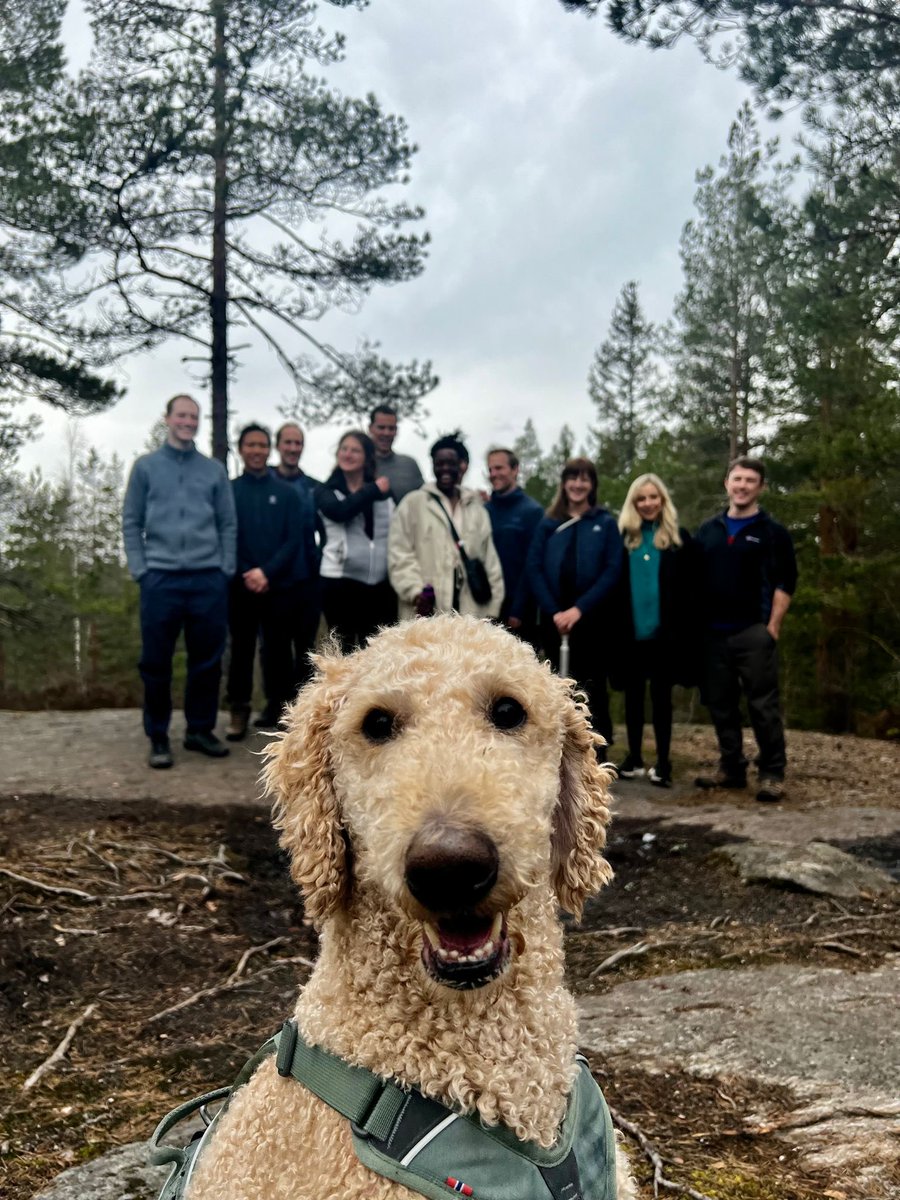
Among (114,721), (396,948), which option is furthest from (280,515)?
(396,948)

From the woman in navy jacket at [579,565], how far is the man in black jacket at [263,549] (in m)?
2.07

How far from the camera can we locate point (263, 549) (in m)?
7.37

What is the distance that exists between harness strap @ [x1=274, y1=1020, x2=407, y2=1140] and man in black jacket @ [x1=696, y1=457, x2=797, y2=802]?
560 centimetres

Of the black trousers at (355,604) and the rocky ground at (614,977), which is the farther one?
the black trousers at (355,604)

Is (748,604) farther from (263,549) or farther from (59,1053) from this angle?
(59,1053)

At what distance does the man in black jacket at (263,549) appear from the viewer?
7285 millimetres

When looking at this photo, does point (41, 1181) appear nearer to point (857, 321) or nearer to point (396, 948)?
point (396, 948)

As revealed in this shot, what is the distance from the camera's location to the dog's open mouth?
4.50ft

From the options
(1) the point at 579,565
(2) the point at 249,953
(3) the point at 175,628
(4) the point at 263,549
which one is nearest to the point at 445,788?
(2) the point at 249,953

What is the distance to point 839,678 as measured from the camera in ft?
62.0

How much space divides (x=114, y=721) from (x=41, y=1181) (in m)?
7.56

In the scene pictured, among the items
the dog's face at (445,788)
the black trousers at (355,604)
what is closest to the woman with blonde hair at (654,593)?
the black trousers at (355,604)

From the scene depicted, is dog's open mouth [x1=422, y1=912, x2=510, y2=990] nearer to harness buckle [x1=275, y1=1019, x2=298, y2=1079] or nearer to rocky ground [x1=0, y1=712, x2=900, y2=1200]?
harness buckle [x1=275, y1=1019, x2=298, y2=1079]

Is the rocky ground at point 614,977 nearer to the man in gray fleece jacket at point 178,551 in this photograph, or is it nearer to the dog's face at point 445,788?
the man in gray fleece jacket at point 178,551
